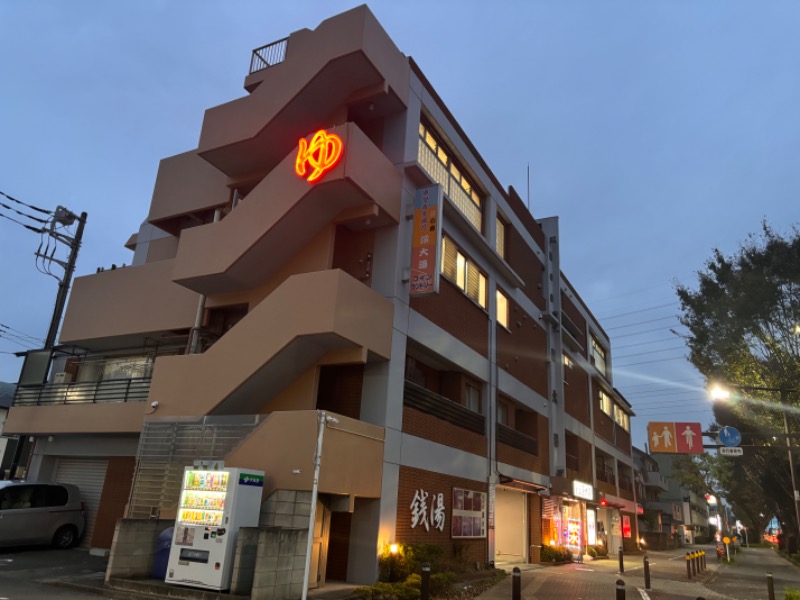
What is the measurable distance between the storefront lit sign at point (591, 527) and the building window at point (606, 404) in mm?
9995

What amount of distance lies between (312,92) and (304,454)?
421 inches

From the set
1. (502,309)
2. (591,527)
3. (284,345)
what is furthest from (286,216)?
(591,527)

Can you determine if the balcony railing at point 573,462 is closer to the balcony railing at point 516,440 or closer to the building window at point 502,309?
the balcony railing at point 516,440

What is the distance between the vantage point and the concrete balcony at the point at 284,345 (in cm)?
1466

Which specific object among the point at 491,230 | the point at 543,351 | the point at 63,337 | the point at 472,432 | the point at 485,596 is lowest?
the point at 485,596

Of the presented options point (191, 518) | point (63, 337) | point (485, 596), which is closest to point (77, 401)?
point (63, 337)

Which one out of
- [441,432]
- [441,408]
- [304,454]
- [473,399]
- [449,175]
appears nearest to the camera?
[304,454]

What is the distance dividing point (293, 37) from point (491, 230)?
10.7 m

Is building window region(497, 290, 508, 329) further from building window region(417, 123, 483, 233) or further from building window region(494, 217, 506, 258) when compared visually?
building window region(417, 123, 483, 233)

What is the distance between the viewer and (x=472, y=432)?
67.3 feet

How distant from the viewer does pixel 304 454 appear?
13.2 metres

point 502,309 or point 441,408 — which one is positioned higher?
point 502,309

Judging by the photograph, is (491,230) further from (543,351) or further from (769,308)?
(769,308)

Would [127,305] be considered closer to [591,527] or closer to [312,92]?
[312,92]
